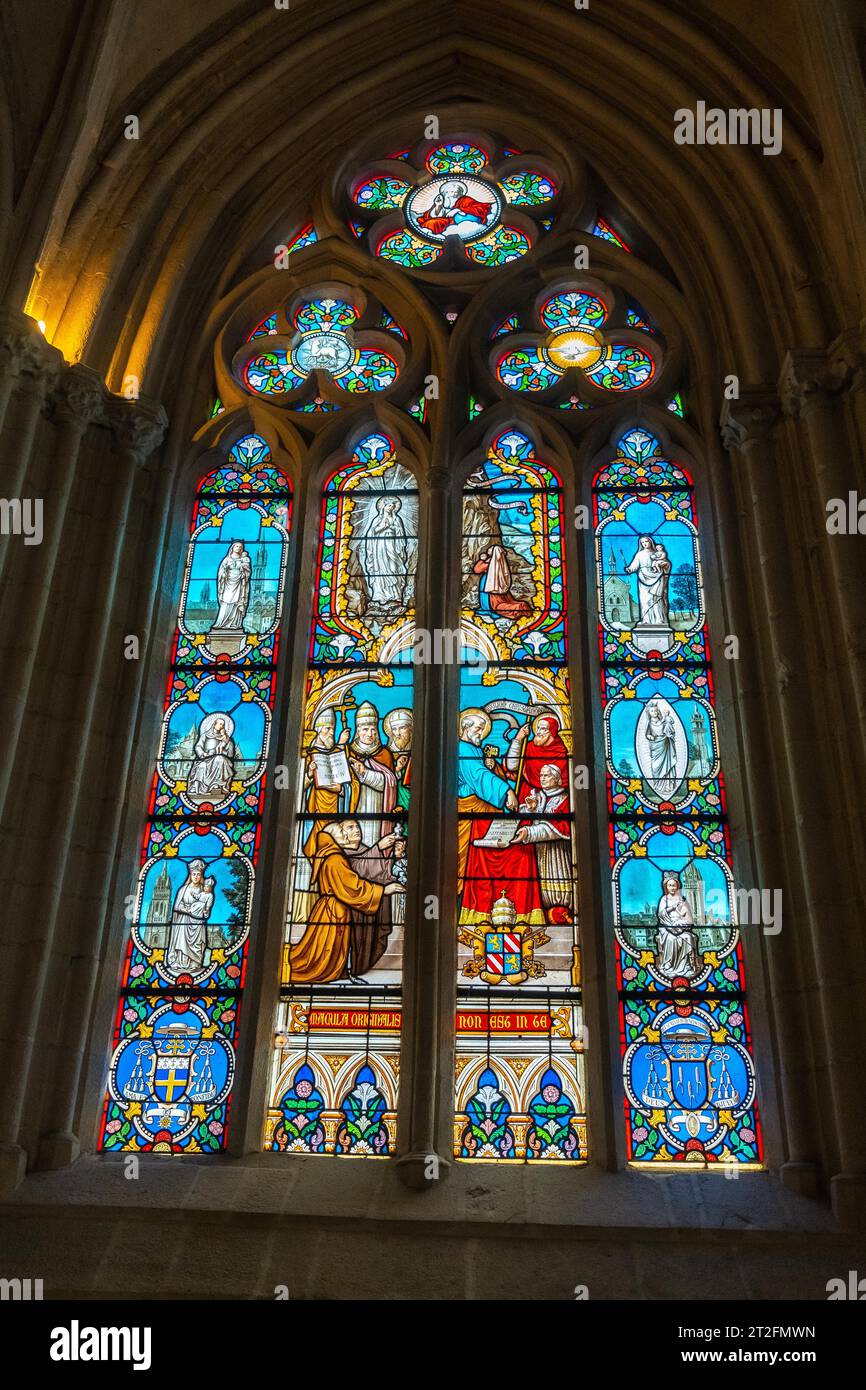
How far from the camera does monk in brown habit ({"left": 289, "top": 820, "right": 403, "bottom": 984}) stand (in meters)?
7.43

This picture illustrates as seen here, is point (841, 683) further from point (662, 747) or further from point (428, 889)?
point (428, 889)

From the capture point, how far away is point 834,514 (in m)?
7.64

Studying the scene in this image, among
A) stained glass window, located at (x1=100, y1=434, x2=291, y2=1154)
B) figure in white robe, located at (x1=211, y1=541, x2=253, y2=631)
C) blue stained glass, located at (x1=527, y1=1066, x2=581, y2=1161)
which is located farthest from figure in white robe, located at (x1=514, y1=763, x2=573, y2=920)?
figure in white robe, located at (x1=211, y1=541, x2=253, y2=631)

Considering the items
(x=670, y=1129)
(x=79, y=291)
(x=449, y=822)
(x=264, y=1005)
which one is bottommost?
(x=670, y=1129)

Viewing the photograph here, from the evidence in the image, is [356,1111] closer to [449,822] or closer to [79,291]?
[449,822]

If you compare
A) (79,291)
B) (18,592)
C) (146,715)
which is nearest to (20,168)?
(79,291)

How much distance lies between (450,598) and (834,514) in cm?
220

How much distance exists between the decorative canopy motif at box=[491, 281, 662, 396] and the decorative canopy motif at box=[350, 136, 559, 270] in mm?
633

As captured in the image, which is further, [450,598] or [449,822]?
[450,598]

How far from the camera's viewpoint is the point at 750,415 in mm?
8500

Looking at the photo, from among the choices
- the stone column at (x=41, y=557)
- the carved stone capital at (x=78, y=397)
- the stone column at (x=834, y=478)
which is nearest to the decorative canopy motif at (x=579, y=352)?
the stone column at (x=834, y=478)

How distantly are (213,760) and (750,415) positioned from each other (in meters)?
3.68
